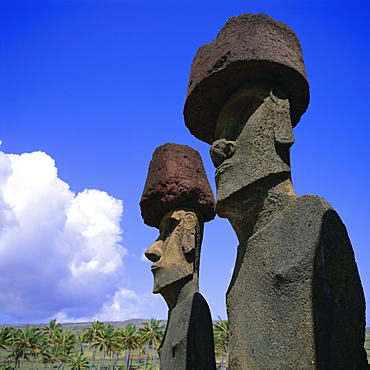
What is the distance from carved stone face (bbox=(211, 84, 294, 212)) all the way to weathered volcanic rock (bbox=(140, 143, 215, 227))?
2.31 metres

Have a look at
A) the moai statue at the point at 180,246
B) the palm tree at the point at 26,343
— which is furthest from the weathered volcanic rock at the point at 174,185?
the palm tree at the point at 26,343

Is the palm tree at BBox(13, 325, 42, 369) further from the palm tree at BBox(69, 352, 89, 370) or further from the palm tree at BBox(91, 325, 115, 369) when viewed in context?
the palm tree at BBox(91, 325, 115, 369)

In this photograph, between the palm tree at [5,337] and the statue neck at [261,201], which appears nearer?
the statue neck at [261,201]

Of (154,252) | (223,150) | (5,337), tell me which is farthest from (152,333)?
(223,150)

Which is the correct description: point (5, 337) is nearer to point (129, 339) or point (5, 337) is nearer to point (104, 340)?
point (104, 340)

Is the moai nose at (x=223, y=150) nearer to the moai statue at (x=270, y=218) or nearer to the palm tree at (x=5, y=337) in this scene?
the moai statue at (x=270, y=218)

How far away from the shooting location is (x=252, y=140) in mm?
3248

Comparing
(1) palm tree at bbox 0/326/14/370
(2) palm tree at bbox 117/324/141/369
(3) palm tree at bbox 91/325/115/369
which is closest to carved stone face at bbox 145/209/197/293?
(1) palm tree at bbox 0/326/14/370

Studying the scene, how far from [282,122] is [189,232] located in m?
2.80

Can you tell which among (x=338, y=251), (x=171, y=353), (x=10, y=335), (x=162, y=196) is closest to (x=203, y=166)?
(x=162, y=196)

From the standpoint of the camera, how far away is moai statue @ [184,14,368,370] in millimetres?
2607

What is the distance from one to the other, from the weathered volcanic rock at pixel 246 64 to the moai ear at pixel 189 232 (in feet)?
7.29

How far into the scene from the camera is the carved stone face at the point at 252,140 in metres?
3.14

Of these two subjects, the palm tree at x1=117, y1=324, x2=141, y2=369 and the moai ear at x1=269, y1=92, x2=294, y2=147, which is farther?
the palm tree at x1=117, y1=324, x2=141, y2=369
